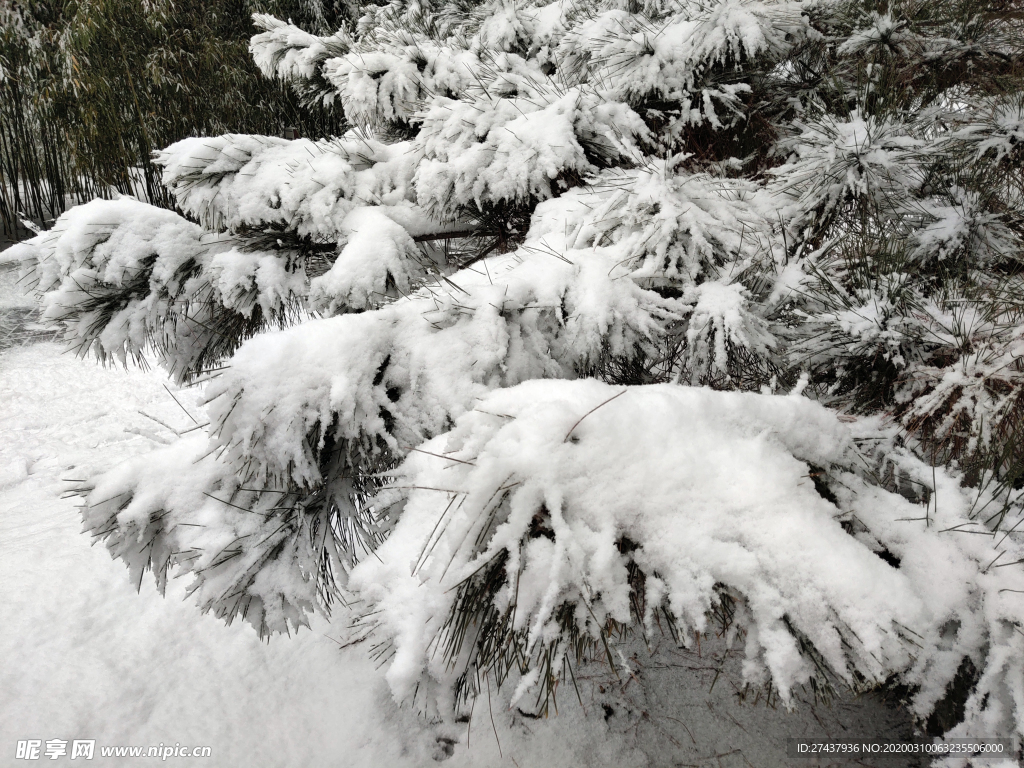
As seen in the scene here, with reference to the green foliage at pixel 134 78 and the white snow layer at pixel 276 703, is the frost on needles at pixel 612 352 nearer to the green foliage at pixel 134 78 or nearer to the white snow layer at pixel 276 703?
the white snow layer at pixel 276 703

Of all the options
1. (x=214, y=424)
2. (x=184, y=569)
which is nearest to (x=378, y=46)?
(x=214, y=424)

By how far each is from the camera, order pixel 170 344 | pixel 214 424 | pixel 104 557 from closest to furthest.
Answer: pixel 214 424, pixel 170 344, pixel 104 557


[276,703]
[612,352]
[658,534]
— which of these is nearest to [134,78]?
[276,703]

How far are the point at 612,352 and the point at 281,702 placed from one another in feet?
4.38

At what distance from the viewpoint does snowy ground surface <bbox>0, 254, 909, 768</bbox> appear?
1.28m

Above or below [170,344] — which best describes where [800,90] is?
above

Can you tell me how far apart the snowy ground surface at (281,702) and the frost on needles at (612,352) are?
257mm

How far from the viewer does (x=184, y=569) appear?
0.74 metres

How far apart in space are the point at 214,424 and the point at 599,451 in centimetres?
46

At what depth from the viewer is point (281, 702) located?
55.7 inches

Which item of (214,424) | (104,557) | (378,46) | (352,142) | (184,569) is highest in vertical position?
(378,46)

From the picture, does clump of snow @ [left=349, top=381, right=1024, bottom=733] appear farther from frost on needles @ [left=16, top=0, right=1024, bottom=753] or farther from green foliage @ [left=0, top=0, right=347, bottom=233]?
green foliage @ [left=0, top=0, right=347, bottom=233]

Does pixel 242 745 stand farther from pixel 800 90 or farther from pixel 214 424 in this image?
pixel 800 90

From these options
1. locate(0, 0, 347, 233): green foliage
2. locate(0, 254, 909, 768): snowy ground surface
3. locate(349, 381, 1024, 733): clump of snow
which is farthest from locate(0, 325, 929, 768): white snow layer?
locate(0, 0, 347, 233): green foliage
